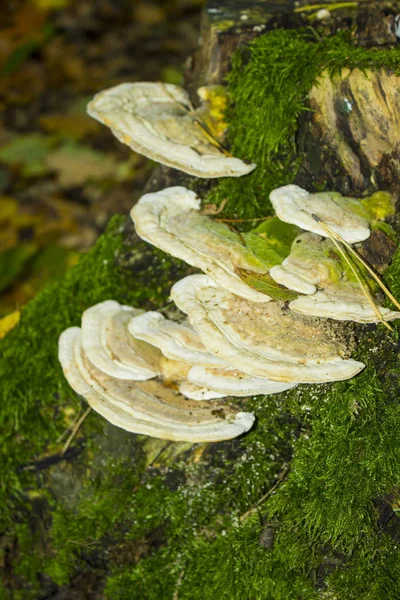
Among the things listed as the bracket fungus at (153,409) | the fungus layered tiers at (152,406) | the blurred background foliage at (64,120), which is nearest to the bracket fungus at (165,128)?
the fungus layered tiers at (152,406)

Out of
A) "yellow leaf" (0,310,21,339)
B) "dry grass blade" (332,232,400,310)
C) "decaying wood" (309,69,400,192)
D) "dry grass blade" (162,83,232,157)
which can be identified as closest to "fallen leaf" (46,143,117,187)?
"yellow leaf" (0,310,21,339)

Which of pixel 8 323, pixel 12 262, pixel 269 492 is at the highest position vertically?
pixel 8 323

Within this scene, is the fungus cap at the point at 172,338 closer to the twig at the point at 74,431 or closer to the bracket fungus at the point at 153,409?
the bracket fungus at the point at 153,409

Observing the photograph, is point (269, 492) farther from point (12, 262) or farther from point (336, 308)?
point (12, 262)

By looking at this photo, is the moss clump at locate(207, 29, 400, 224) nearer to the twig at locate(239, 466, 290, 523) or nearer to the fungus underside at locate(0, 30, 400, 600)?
the fungus underside at locate(0, 30, 400, 600)

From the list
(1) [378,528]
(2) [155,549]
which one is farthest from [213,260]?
(2) [155,549]

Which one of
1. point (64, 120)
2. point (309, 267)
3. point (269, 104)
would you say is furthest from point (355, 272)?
point (64, 120)
